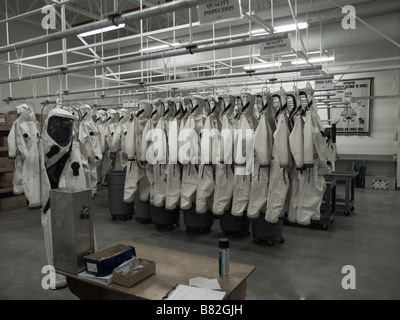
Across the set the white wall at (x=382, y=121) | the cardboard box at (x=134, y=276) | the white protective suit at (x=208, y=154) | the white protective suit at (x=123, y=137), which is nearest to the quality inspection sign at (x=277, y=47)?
the white protective suit at (x=208, y=154)

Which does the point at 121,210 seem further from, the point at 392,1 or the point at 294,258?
the point at 392,1

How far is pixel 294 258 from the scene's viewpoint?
4.04 m

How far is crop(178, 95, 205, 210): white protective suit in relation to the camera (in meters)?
4.34

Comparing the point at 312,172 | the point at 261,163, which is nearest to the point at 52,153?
the point at 261,163

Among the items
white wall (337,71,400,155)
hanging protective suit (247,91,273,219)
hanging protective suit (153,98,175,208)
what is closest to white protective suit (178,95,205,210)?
hanging protective suit (153,98,175,208)

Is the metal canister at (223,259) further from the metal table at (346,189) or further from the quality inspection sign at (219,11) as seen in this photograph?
the metal table at (346,189)

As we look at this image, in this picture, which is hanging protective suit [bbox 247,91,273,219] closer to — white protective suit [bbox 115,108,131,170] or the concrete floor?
the concrete floor

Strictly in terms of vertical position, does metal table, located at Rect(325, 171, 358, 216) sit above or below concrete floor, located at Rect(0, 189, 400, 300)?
above

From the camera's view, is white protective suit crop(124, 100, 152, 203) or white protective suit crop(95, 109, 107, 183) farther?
white protective suit crop(95, 109, 107, 183)

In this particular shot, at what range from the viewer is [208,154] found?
4.21 meters

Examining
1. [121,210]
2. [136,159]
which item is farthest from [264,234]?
[121,210]

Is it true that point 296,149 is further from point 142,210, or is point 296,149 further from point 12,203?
point 12,203

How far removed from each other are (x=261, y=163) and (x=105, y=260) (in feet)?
7.61

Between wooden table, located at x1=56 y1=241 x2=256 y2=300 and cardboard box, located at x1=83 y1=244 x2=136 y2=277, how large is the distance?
0.08 metres
